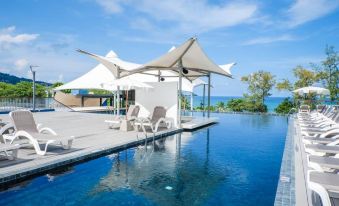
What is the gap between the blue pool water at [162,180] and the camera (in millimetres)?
4246

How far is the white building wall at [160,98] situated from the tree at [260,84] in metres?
13.9

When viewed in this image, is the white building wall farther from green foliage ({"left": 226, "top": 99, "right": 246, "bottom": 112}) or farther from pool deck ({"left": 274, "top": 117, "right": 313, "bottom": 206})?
green foliage ({"left": 226, "top": 99, "right": 246, "bottom": 112})

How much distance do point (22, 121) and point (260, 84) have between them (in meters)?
20.7

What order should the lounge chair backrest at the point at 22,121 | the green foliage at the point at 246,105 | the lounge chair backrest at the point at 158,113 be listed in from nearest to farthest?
the lounge chair backrest at the point at 22,121, the lounge chair backrest at the point at 158,113, the green foliage at the point at 246,105

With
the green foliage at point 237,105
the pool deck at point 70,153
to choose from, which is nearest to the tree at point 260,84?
the green foliage at point 237,105

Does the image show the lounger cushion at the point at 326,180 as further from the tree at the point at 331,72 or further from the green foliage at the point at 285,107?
the tree at the point at 331,72

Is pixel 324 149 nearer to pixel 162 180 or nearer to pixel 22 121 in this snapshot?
pixel 162 180

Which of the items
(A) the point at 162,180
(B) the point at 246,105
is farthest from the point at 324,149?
(B) the point at 246,105

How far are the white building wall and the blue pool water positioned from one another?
4.02 meters

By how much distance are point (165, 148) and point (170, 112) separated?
404 cm

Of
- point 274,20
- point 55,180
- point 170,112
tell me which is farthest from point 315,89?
point 55,180

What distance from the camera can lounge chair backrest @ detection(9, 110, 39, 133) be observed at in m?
6.47

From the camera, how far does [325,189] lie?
2.59 metres

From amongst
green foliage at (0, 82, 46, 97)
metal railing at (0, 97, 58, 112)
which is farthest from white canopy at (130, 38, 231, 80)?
green foliage at (0, 82, 46, 97)
